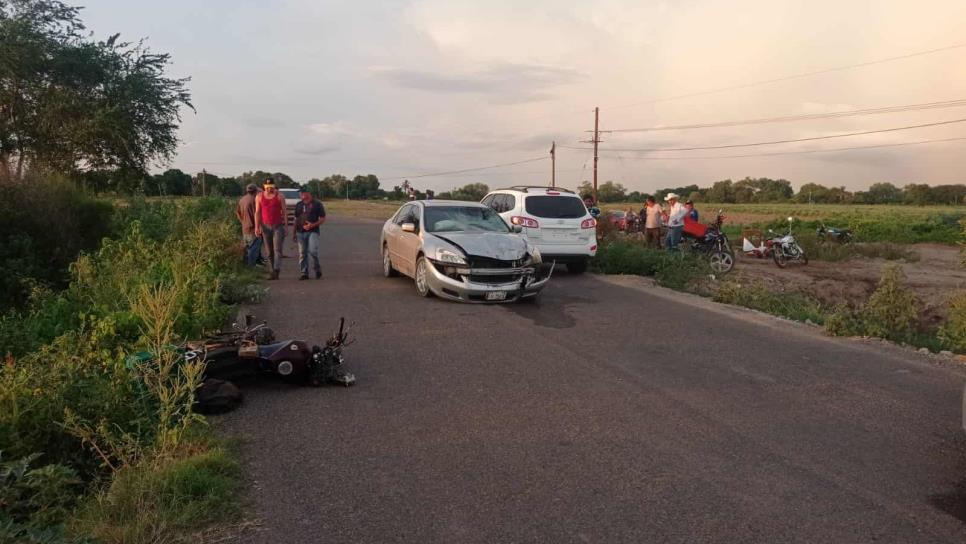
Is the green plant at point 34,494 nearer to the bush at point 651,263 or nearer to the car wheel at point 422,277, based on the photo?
the car wheel at point 422,277

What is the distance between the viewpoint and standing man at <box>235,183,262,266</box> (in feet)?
44.7

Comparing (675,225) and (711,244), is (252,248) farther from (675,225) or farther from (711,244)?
(711,244)


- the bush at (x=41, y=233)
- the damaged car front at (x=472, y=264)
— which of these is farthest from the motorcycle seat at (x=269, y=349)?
the bush at (x=41, y=233)

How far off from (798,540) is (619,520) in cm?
91

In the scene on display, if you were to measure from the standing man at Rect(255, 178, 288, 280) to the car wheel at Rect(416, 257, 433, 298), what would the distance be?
9.84ft

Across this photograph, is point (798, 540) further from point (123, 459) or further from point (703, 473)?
point (123, 459)

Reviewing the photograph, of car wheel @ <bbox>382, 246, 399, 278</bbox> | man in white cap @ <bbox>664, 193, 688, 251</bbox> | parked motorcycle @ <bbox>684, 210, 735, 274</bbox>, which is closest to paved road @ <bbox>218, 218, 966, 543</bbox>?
car wheel @ <bbox>382, 246, 399, 278</bbox>

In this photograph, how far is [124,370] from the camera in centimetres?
535

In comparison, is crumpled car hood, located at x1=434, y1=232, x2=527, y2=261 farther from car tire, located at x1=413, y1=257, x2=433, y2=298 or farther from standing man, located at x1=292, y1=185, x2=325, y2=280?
standing man, located at x1=292, y1=185, x2=325, y2=280

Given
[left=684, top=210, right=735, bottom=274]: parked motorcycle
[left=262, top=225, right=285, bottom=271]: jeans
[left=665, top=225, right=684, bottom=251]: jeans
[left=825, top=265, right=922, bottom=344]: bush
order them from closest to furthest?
[left=825, top=265, right=922, bottom=344]: bush → [left=262, top=225, right=285, bottom=271]: jeans → [left=665, top=225, right=684, bottom=251]: jeans → [left=684, top=210, right=735, bottom=274]: parked motorcycle

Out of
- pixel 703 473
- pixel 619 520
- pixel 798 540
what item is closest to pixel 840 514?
pixel 798 540

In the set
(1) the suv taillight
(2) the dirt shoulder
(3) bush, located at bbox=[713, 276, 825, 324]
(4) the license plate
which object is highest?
(1) the suv taillight

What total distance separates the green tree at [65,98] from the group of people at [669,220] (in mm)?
17585

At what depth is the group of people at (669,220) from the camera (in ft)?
55.8
